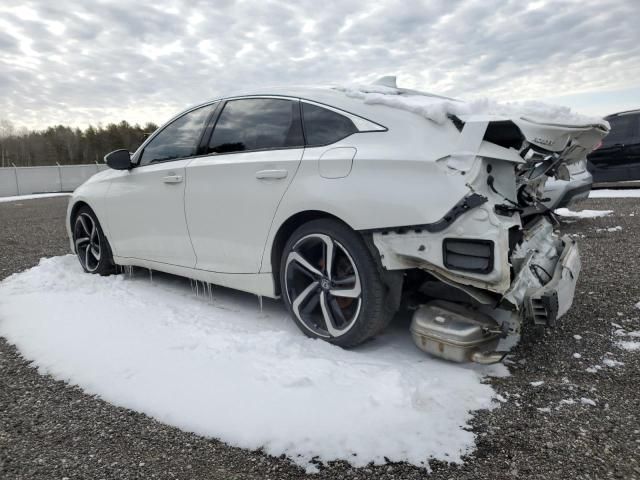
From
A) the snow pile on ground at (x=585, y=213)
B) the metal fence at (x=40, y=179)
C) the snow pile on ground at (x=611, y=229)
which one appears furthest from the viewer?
the metal fence at (x=40, y=179)

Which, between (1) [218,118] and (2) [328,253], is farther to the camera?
(1) [218,118]

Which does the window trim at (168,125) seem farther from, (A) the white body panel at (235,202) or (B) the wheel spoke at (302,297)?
(B) the wheel spoke at (302,297)

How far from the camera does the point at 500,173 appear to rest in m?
2.71

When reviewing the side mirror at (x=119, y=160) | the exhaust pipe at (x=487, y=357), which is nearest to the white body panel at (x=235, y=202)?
the side mirror at (x=119, y=160)

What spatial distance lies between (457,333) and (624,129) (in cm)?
1028

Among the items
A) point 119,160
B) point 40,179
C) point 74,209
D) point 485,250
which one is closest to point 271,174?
point 485,250

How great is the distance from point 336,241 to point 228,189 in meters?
0.96

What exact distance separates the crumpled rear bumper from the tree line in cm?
6018

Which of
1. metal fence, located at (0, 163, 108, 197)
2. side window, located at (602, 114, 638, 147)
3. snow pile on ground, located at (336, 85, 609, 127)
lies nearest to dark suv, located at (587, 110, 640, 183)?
side window, located at (602, 114, 638, 147)

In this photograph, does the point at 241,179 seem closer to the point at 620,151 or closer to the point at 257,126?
the point at 257,126

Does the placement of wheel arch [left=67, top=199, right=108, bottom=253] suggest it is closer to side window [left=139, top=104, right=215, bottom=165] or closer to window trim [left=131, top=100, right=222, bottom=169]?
window trim [left=131, top=100, right=222, bottom=169]

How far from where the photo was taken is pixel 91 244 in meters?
5.01

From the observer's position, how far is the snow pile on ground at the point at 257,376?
2.16 meters

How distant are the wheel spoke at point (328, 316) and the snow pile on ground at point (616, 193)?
31.5 feet
